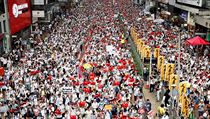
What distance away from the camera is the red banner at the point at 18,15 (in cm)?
3988

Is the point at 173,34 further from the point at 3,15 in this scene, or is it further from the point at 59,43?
the point at 3,15

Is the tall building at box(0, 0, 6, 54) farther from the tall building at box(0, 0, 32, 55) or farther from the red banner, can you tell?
the red banner

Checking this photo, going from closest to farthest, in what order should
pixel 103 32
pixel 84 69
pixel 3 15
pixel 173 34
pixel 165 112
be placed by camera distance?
pixel 165 112
pixel 84 69
pixel 3 15
pixel 173 34
pixel 103 32

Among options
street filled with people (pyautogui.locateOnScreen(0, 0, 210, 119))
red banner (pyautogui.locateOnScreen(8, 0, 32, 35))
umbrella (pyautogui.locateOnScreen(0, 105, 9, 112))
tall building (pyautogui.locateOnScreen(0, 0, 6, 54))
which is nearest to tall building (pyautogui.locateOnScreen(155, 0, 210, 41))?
street filled with people (pyautogui.locateOnScreen(0, 0, 210, 119))

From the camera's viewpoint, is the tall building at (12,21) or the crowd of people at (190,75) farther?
the tall building at (12,21)

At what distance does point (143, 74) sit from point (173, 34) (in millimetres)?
17441

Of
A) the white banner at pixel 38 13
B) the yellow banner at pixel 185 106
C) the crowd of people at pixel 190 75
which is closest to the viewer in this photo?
the yellow banner at pixel 185 106

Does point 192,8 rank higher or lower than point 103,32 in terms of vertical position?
higher

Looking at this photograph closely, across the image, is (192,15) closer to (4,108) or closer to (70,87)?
(70,87)

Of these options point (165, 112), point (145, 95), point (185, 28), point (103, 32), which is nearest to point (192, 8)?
point (185, 28)

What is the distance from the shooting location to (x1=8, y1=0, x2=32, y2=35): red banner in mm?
39875

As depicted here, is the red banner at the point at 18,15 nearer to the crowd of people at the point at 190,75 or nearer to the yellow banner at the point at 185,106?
the crowd of people at the point at 190,75

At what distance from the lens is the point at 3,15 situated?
37719 millimetres

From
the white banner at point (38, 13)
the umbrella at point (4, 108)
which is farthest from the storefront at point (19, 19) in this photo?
the umbrella at point (4, 108)
